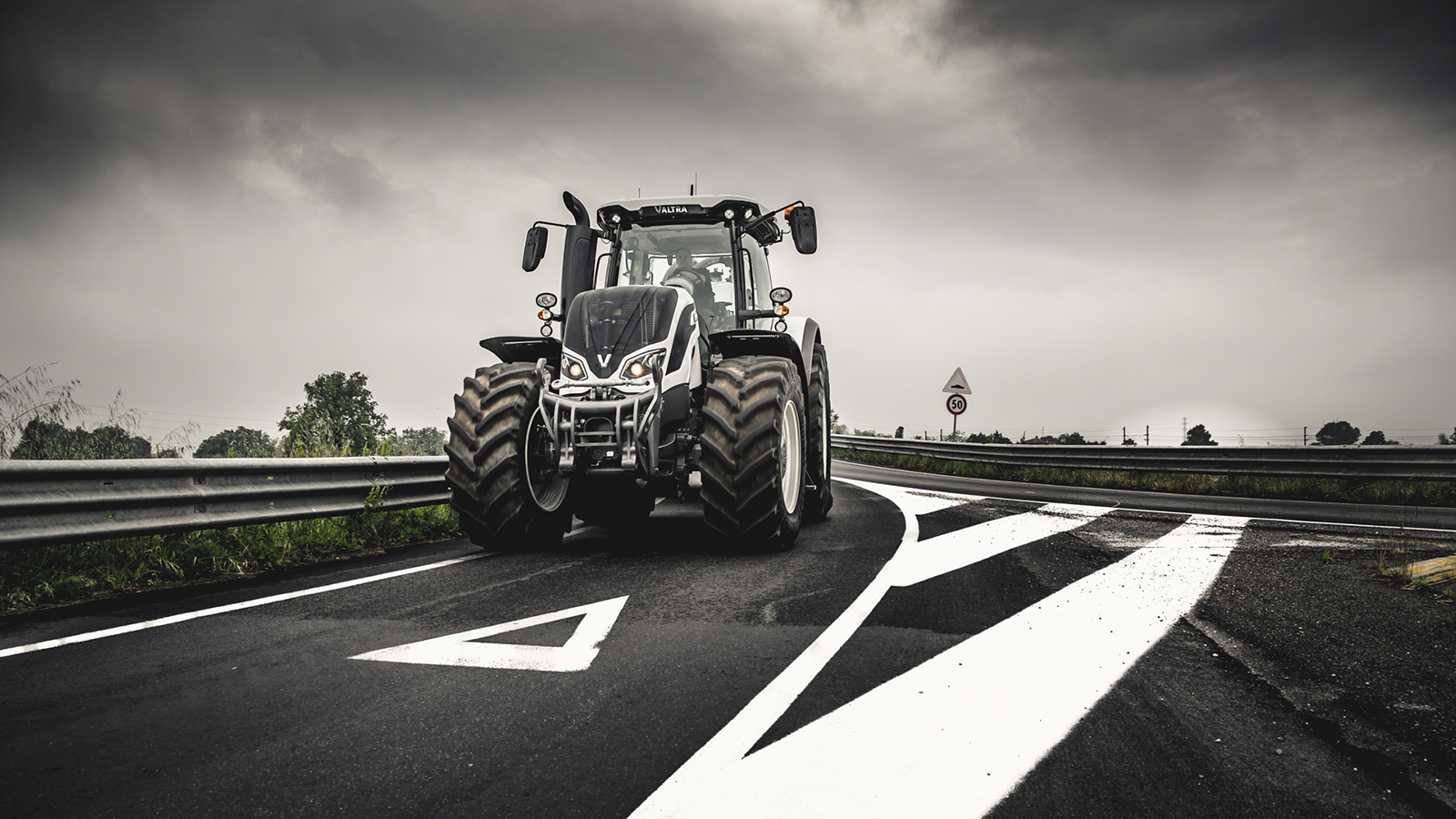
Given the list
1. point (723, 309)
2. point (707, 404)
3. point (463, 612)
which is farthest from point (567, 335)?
point (463, 612)

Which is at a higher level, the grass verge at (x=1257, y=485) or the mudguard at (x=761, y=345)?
the mudguard at (x=761, y=345)

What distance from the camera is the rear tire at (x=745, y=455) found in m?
5.20

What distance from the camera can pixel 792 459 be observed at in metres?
6.34

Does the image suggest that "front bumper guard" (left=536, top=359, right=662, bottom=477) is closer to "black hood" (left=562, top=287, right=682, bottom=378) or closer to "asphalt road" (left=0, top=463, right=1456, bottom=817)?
"black hood" (left=562, top=287, right=682, bottom=378)

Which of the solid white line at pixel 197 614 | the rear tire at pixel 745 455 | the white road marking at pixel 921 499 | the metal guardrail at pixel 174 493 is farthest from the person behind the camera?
the white road marking at pixel 921 499

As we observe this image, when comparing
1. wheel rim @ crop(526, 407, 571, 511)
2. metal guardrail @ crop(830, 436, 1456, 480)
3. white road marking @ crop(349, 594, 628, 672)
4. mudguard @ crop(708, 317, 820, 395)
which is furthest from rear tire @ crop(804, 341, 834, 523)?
metal guardrail @ crop(830, 436, 1456, 480)

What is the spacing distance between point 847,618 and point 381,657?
2025 mm

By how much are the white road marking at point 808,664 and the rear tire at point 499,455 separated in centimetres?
262

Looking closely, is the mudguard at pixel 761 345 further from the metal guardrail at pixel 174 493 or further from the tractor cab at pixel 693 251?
the metal guardrail at pixel 174 493

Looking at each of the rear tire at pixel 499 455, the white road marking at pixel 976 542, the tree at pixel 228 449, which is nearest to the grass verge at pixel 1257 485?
the white road marking at pixel 976 542

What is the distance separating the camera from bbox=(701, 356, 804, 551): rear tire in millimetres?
5203

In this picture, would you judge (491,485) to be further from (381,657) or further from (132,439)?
(132,439)

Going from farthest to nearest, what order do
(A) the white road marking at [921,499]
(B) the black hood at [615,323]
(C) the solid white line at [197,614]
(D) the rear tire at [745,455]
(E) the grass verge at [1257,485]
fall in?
1. (E) the grass verge at [1257,485]
2. (A) the white road marking at [921,499]
3. (B) the black hood at [615,323]
4. (D) the rear tire at [745,455]
5. (C) the solid white line at [197,614]

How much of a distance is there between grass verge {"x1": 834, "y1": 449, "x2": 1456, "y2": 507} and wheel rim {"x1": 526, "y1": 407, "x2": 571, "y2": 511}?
11616mm
